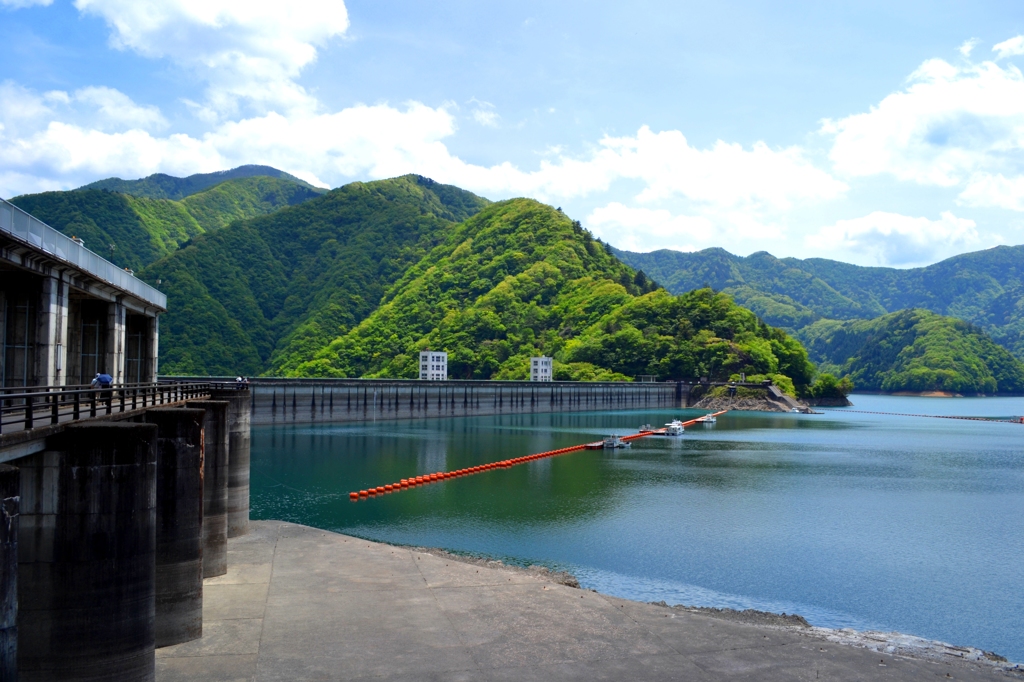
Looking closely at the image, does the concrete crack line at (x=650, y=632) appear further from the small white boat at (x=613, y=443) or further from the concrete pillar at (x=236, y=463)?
the small white boat at (x=613, y=443)

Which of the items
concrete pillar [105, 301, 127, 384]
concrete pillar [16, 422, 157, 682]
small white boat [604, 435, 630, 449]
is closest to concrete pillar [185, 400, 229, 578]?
concrete pillar [105, 301, 127, 384]

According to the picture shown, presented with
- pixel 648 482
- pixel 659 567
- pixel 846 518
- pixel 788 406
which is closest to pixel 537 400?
pixel 788 406

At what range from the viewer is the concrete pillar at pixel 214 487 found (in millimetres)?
28672

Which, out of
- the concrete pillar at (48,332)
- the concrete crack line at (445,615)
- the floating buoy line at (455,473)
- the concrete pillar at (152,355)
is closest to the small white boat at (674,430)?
the floating buoy line at (455,473)

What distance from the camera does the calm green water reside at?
3541cm

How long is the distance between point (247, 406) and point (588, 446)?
62.4 meters

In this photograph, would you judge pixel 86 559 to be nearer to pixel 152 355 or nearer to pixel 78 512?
pixel 78 512

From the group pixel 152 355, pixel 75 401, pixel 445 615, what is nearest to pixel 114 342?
pixel 152 355

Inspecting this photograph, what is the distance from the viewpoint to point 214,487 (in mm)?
29891

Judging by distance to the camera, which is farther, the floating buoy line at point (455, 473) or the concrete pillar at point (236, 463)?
the floating buoy line at point (455, 473)

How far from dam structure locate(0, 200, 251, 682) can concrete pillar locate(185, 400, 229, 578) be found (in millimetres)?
169

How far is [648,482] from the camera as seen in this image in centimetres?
6800

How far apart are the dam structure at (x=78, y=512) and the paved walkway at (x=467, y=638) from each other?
2338 mm

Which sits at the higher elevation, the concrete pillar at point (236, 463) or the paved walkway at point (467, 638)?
the concrete pillar at point (236, 463)
